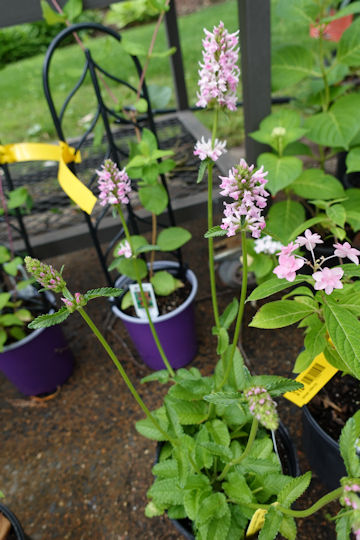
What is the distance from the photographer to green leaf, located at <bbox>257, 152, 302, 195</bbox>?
1144mm

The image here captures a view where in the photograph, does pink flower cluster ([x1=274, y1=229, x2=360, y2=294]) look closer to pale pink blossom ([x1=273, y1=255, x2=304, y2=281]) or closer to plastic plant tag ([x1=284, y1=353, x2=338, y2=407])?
pale pink blossom ([x1=273, y1=255, x2=304, y2=281])

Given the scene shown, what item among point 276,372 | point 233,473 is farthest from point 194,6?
point 233,473

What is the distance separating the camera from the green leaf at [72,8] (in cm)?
106

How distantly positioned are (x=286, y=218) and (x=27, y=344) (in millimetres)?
934

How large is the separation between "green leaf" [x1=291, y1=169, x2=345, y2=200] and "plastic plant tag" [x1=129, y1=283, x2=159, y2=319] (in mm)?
552

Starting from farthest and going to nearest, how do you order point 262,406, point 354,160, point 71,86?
point 71,86, point 354,160, point 262,406

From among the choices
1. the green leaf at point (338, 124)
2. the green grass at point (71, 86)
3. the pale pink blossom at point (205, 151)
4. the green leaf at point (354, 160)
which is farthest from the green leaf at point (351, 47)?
the green grass at point (71, 86)

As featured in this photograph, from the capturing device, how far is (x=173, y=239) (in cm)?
127

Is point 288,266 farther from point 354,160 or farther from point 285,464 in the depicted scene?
point 354,160

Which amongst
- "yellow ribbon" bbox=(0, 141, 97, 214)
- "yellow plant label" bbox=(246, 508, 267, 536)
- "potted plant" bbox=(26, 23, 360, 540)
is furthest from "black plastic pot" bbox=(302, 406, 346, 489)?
"yellow ribbon" bbox=(0, 141, 97, 214)

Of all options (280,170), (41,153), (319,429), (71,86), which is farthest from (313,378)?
(71,86)

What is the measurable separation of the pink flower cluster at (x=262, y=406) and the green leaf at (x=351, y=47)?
1.13 meters

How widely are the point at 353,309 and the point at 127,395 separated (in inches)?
37.9

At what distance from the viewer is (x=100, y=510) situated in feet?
3.79
